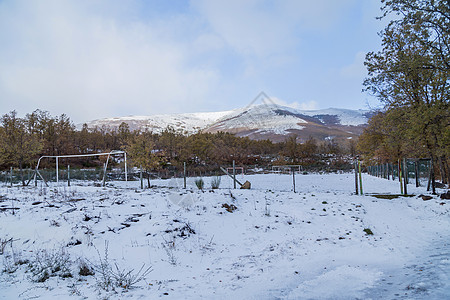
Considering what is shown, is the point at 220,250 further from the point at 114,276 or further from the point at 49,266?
the point at 49,266

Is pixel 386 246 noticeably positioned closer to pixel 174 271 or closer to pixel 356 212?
pixel 356 212

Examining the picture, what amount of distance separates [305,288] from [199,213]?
471cm

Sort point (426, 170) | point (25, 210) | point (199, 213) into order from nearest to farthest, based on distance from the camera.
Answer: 1. point (25, 210)
2. point (199, 213)
3. point (426, 170)

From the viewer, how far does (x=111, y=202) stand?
29.9 feet

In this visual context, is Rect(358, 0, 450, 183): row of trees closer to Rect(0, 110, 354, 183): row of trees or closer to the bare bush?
the bare bush

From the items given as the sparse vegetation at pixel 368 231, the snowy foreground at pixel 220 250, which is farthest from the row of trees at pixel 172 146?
Result: the sparse vegetation at pixel 368 231

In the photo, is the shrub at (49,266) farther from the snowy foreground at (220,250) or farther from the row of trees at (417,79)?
the row of trees at (417,79)

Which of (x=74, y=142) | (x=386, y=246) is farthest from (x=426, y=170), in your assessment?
(x=74, y=142)

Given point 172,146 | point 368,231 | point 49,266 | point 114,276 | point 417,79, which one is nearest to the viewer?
point 114,276

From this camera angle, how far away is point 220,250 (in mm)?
6098

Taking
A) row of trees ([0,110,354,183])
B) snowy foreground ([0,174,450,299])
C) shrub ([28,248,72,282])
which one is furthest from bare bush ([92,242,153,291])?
row of trees ([0,110,354,183])

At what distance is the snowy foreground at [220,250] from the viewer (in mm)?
3959

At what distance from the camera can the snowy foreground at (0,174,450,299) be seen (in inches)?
156

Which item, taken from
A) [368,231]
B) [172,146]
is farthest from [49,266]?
[172,146]
